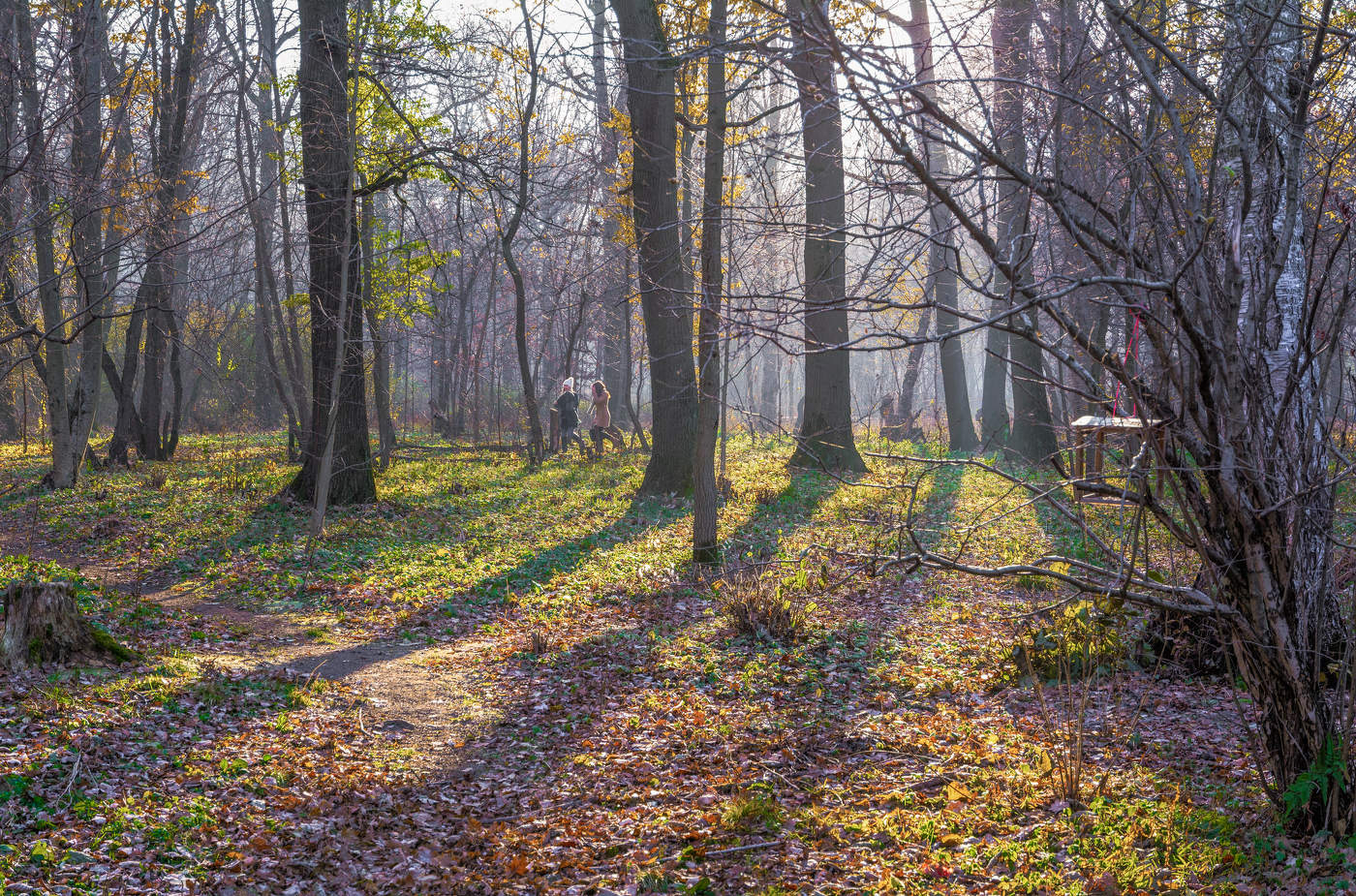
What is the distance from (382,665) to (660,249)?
635cm

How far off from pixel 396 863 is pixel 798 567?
216 inches

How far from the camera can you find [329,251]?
39.5 ft

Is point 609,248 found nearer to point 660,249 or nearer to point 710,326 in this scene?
point 660,249

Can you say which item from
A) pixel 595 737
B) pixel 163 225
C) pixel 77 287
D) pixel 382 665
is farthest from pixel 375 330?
pixel 595 737

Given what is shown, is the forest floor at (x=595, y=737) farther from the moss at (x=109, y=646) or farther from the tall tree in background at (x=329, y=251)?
the tall tree in background at (x=329, y=251)

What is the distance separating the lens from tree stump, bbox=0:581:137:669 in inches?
225

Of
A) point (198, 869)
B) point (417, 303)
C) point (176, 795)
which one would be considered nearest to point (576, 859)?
point (198, 869)

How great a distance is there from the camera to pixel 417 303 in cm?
1570

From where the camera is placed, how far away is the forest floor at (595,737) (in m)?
4.04

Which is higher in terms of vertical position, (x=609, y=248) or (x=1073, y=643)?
(x=609, y=248)

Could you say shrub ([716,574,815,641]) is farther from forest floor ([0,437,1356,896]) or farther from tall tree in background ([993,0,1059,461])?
tall tree in background ([993,0,1059,461])

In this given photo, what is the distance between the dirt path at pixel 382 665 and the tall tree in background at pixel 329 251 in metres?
3.44

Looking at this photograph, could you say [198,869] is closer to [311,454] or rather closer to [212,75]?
[311,454]

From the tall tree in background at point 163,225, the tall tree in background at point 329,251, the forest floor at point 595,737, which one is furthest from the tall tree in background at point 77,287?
the forest floor at point 595,737
